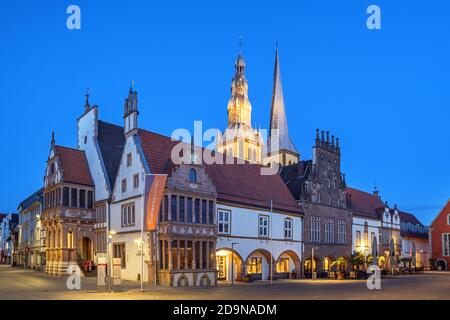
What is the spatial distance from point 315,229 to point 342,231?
21.0ft

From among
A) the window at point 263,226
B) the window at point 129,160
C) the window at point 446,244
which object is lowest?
the window at point 446,244

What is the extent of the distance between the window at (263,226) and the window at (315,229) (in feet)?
27.0

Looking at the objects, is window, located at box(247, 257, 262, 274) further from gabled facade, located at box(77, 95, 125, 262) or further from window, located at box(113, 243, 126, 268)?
gabled facade, located at box(77, 95, 125, 262)

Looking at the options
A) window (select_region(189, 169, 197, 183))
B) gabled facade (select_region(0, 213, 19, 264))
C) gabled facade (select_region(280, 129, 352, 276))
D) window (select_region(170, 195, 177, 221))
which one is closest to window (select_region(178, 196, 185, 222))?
window (select_region(170, 195, 177, 221))

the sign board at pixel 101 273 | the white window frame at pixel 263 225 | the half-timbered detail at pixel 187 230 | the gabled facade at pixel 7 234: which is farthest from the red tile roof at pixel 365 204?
the gabled facade at pixel 7 234

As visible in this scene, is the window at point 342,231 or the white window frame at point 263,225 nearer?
the white window frame at point 263,225

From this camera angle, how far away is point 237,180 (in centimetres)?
4988

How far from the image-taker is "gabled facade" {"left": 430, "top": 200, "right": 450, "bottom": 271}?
84.5m

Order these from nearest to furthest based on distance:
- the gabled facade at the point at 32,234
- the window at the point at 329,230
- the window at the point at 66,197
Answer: the window at the point at 66,197 < the window at the point at 329,230 < the gabled facade at the point at 32,234

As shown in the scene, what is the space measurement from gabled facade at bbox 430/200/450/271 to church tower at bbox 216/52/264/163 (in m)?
33.6

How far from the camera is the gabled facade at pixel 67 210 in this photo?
47.3m

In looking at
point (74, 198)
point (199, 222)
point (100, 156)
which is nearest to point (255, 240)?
point (199, 222)

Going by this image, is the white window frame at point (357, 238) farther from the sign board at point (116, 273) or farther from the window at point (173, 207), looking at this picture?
the sign board at point (116, 273)
